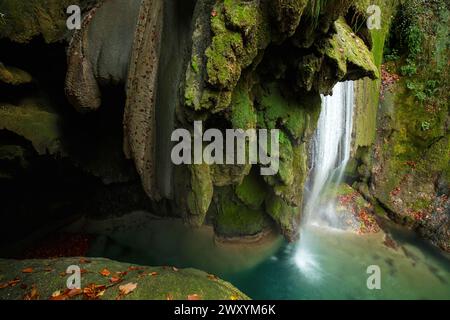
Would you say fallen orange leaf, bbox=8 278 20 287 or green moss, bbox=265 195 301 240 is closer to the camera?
fallen orange leaf, bbox=8 278 20 287

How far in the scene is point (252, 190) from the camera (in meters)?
7.48

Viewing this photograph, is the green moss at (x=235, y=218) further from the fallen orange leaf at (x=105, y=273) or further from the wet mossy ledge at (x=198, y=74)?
the fallen orange leaf at (x=105, y=273)

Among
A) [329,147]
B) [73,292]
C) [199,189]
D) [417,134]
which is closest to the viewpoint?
[73,292]

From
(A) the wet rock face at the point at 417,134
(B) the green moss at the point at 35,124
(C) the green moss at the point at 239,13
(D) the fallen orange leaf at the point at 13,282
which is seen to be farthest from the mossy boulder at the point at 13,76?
(A) the wet rock face at the point at 417,134

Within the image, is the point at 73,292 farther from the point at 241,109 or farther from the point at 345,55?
the point at 345,55

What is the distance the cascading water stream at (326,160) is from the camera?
28.5ft

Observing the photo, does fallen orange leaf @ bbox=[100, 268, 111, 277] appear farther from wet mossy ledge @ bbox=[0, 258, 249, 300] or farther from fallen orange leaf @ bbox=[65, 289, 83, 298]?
fallen orange leaf @ bbox=[65, 289, 83, 298]

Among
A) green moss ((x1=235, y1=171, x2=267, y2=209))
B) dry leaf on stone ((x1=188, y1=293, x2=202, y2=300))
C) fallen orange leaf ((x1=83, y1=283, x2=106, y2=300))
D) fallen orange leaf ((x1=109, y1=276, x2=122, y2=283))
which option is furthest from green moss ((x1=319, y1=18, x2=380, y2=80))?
fallen orange leaf ((x1=83, y1=283, x2=106, y2=300))

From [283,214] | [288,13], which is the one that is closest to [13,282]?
[288,13]

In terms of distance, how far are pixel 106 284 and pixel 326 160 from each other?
305 inches

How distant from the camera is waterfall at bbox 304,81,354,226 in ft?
29.6

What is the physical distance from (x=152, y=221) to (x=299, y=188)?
14.6ft

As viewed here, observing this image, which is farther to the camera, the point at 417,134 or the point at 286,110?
the point at 417,134

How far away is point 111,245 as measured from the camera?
323 inches
